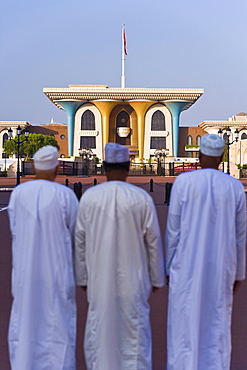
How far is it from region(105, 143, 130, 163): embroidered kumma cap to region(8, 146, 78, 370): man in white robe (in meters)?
0.42

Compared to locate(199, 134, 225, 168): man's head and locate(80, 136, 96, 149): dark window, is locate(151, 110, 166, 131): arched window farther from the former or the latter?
locate(199, 134, 225, 168): man's head

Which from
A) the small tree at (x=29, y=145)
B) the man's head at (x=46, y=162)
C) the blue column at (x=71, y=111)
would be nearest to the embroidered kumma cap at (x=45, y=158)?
the man's head at (x=46, y=162)

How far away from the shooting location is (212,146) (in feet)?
13.5

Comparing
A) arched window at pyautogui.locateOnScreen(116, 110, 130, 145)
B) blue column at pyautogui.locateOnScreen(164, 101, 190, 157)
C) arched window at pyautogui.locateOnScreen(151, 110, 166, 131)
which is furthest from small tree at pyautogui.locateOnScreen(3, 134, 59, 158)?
blue column at pyautogui.locateOnScreen(164, 101, 190, 157)

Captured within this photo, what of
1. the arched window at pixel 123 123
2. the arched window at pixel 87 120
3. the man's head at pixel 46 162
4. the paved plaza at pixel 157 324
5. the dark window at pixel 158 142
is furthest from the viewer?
the arched window at pixel 123 123

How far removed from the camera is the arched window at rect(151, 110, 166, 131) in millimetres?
85250

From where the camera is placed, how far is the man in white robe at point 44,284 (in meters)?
3.75

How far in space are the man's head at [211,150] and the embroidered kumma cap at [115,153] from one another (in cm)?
65

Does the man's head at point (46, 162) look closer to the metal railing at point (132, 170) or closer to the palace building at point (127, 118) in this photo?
the metal railing at point (132, 170)

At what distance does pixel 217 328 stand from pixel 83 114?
82.3 metres

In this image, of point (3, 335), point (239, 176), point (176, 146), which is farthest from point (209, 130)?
point (3, 335)

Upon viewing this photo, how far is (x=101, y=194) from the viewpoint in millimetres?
3750

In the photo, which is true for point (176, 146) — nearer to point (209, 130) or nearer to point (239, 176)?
point (209, 130)

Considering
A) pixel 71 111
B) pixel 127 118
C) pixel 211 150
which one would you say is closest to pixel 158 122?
pixel 127 118
